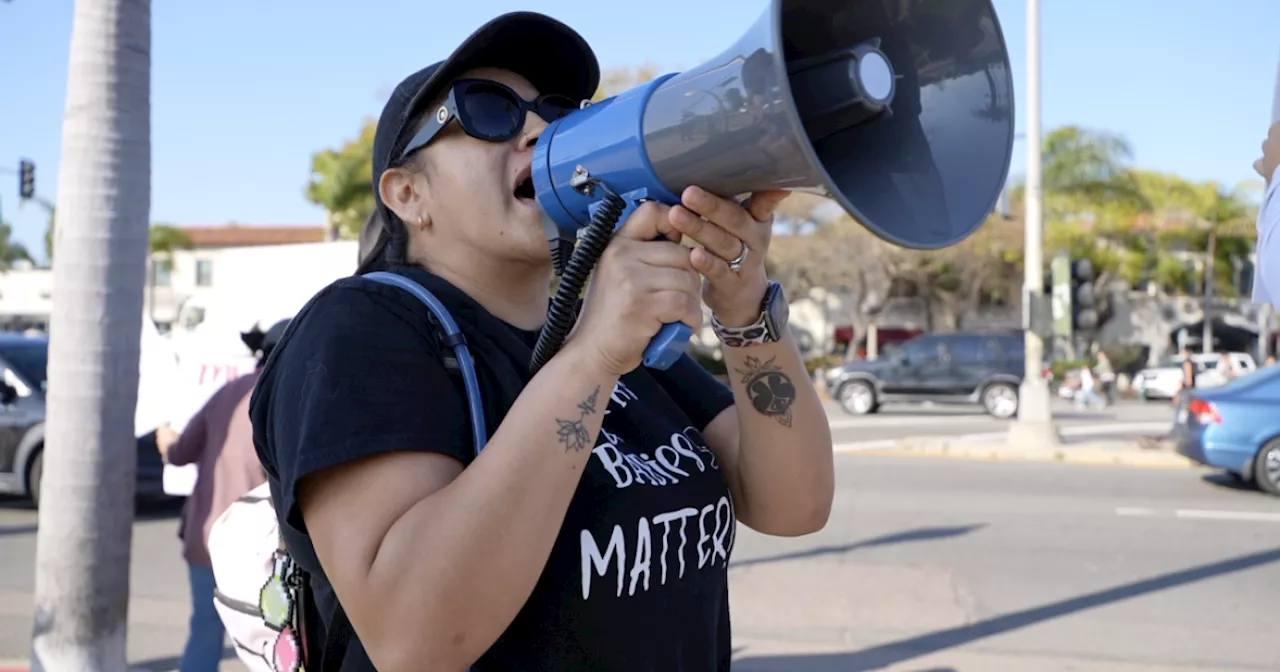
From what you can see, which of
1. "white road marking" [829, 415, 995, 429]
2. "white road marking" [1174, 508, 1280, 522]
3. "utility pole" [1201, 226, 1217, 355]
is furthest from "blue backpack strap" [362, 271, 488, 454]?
"utility pole" [1201, 226, 1217, 355]

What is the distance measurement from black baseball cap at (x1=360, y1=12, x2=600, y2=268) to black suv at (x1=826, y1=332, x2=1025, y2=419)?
59.0ft

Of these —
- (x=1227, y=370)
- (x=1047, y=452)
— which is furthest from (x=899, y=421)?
(x=1227, y=370)

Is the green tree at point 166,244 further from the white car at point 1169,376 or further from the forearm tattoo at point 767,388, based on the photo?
the forearm tattoo at point 767,388

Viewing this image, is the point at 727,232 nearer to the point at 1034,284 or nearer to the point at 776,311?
the point at 776,311

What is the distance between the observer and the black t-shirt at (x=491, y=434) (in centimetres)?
120

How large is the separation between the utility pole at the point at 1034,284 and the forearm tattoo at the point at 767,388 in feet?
36.1

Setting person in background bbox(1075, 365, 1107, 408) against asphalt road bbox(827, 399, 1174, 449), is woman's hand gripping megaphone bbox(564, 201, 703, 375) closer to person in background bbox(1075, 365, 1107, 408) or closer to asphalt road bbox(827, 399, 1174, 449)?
asphalt road bbox(827, 399, 1174, 449)

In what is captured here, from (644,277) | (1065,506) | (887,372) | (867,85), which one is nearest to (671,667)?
(644,277)


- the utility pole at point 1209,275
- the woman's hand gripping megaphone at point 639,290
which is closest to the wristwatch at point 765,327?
the woman's hand gripping megaphone at point 639,290

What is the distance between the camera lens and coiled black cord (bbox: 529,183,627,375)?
1225 mm

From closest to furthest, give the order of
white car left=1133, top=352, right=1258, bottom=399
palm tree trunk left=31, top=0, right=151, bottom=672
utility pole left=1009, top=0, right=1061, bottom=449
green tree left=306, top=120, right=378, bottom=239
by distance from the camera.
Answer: palm tree trunk left=31, top=0, right=151, bottom=672, utility pole left=1009, top=0, right=1061, bottom=449, white car left=1133, top=352, right=1258, bottom=399, green tree left=306, top=120, right=378, bottom=239

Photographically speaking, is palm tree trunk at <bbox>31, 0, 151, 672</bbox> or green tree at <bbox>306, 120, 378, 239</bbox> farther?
green tree at <bbox>306, 120, 378, 239</bbox>

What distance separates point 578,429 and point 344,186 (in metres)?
27.7

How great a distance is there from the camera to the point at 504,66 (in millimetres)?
1499
